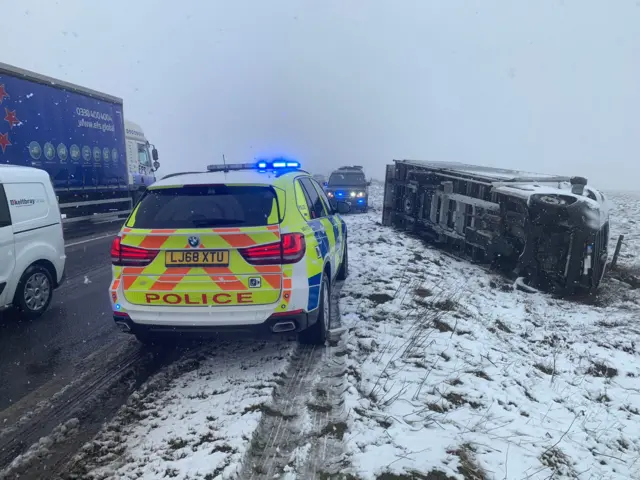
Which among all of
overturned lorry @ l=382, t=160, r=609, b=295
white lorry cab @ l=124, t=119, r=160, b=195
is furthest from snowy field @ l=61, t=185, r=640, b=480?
white lorry cab @ l=124, t=119, r=160, b=195

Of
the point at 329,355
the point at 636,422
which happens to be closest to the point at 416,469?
the point at 329,355

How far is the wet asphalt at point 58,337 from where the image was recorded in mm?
3828

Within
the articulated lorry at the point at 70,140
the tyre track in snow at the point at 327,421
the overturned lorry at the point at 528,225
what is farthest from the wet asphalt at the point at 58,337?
the overturned lorry at the point at 528,225

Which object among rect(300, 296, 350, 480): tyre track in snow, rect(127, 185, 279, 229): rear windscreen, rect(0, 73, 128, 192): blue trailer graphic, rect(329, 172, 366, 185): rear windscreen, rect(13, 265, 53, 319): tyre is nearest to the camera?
rect(300, 296, 350, 480): tyre track in snow

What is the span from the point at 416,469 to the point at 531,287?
5693mm

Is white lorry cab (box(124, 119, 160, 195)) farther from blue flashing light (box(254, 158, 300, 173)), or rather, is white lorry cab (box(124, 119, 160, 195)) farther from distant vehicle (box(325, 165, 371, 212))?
blue flashing light (box(254, 158, 300, 173))

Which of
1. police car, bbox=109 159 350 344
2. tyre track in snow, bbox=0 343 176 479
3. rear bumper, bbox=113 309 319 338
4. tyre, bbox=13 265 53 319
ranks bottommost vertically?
tyre track in snow, bbox=0 343 176 479

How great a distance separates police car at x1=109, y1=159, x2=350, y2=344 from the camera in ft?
11.9

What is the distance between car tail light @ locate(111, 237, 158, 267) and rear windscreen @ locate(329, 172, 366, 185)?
51.8 feet

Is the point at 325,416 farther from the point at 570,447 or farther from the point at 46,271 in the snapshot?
the point at 46,271

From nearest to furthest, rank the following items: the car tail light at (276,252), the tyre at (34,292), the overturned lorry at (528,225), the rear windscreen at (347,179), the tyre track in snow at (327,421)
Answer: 1. the tyre track in snow at (327,421)
2. the car tail light at (276,252)
3. the tyre at (34,292)
4. the overturned lorry at (528,225)
5. the rear windscreen at (347,179)

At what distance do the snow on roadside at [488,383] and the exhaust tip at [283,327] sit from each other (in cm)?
70

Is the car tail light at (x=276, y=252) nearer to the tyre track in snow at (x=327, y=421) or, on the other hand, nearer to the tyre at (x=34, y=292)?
the tyre track in snow at (x=327, y=421)

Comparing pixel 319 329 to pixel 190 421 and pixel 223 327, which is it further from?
pixel 190 421
